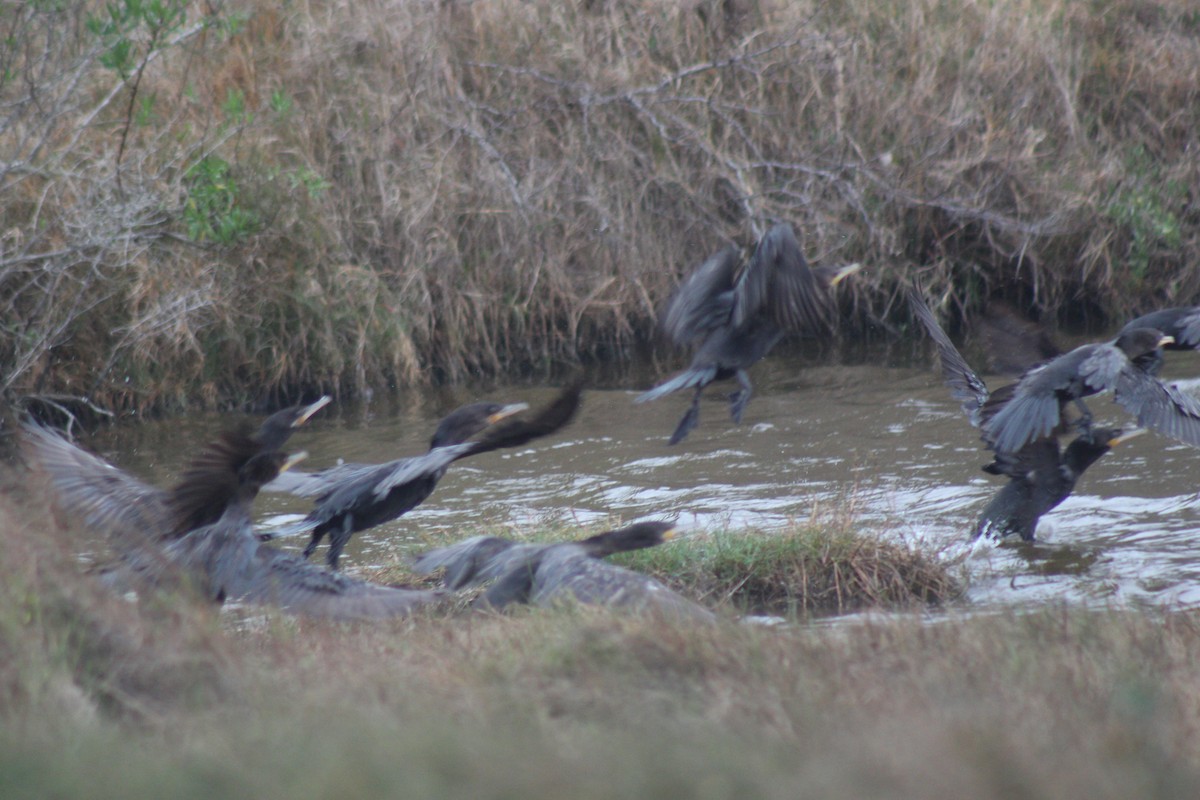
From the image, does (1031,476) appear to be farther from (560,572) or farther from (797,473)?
(560,572)

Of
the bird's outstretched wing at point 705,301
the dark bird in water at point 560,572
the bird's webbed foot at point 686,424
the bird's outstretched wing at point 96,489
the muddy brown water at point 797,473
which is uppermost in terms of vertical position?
the bird's outstretched wing at point 705,301

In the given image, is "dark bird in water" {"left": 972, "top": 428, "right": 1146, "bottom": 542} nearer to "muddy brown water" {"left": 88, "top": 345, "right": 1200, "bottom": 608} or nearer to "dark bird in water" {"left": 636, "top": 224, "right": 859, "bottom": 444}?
"muddy brown water" {"left": 88, "top": 345, "right": 1200, "bottom": 608}

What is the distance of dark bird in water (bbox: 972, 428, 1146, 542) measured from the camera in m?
6.80

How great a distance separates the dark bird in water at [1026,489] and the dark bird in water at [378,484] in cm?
259

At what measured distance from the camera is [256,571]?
5215 mm

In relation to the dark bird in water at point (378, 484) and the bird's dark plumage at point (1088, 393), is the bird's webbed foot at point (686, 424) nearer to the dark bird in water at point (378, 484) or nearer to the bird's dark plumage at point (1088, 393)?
the dark bird in water at point (378, 484)

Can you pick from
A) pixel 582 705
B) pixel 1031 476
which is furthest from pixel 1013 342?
pixel 582 705

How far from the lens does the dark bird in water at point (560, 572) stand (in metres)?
4.68

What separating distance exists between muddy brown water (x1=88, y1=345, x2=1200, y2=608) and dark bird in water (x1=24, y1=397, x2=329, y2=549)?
4.59ft

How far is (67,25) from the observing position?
895 cm

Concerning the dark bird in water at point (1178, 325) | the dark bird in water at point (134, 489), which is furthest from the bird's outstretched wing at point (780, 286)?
the dark bird in water at point (134, 489)

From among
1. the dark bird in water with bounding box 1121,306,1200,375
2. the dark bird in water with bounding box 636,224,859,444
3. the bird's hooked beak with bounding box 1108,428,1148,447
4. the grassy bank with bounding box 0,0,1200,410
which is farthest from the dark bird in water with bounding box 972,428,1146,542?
the grassy bank with bounding box 0,0,1200,410

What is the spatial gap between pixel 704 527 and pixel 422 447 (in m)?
3.34

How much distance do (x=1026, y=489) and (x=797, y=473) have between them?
199 cm
